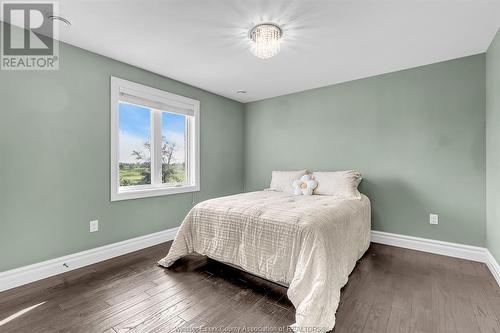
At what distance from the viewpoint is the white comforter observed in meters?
1.54

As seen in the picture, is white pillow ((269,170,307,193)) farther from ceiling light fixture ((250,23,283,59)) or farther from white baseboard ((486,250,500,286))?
white baseboard ((486,250,500,286))

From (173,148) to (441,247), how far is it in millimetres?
3662

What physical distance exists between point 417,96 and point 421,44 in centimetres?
75

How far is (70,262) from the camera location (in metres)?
2.32

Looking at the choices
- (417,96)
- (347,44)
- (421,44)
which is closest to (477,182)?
(417,96)

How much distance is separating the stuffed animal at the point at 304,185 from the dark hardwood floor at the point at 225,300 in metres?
1.06

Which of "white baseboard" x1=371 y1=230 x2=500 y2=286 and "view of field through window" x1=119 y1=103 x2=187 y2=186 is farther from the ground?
"view of field through window" x1=119 y1=103 x2=187 y2=186

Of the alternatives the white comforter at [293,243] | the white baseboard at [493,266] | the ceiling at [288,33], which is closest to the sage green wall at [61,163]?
the ceiling at [288,33]

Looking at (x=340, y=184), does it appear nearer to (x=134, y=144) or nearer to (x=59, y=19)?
(x=134, y=144)

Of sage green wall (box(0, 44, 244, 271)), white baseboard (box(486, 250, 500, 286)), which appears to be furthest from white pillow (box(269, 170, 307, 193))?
white baseboard (box(486, 250, 500, 286))

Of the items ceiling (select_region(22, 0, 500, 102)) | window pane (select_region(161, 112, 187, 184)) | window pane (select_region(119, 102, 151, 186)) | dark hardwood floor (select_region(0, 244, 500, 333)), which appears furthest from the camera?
window pane (select_region(161, 112, 187, 184))

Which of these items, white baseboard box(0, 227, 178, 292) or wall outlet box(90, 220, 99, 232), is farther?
wall outlet box(90, 220, 99, 232)

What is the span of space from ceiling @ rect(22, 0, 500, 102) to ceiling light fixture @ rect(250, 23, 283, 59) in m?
0.06

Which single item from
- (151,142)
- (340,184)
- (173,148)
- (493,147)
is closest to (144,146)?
(151,142)
